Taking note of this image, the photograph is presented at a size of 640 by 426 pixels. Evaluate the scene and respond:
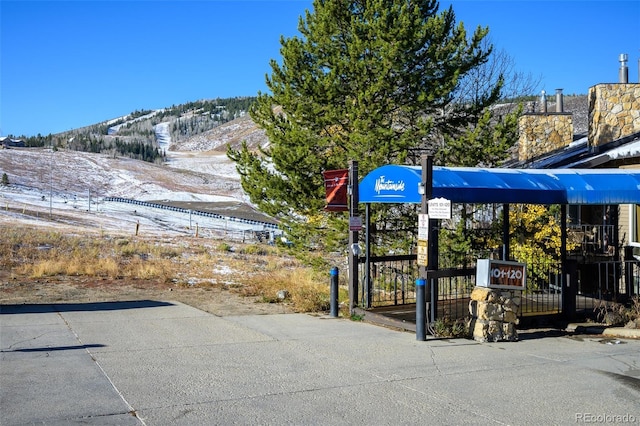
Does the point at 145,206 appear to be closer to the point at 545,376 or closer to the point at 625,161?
the point at 625,161

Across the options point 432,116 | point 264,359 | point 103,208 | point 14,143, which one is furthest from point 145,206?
point 14,143

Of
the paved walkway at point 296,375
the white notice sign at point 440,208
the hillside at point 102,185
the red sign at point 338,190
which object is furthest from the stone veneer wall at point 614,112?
the hillside at point 102,185

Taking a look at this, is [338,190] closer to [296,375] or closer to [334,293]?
[334,293]

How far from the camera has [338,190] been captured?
12852 millimetres

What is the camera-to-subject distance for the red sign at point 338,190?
1276 cm

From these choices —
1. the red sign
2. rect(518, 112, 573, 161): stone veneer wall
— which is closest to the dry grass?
the red sign

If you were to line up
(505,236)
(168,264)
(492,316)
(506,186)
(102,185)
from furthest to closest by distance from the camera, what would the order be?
(102,185)
(168,264)
(505,236)
(506,186)
(492,316)

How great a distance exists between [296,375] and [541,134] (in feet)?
53.7

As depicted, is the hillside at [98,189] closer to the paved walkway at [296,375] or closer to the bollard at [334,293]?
the bollard at [334,293]

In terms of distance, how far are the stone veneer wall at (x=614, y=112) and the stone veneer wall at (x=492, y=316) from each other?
861 cm

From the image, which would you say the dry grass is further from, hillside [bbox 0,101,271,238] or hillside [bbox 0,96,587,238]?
hillside [bbox 0,96,587,238]

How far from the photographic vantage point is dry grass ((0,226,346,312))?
1657 cm

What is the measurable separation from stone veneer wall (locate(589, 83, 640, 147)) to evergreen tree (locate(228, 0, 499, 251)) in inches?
122

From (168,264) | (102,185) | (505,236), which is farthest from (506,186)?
(102,185)
